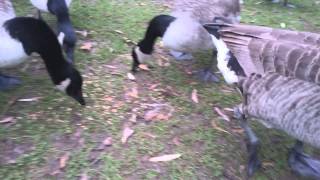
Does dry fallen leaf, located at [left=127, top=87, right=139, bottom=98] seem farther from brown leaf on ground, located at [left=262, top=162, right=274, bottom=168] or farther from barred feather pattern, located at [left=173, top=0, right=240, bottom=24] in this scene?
brown leaf on ground, located at [left=262, top=162, right=274, bottom=168]

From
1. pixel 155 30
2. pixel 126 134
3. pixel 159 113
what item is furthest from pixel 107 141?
pixel 155 30

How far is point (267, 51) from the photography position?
2.97 meters

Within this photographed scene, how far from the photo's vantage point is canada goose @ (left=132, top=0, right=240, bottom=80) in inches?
153

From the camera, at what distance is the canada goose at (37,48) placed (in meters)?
3.36

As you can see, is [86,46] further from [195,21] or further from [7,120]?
[7,120]

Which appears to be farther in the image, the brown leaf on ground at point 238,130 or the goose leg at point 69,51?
the goose leg at point 69,51

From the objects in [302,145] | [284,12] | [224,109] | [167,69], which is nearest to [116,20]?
[167,69]

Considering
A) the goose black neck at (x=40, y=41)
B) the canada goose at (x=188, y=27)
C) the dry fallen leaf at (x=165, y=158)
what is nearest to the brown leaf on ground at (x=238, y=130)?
the dry fallen leaf at (x=165, y=158)

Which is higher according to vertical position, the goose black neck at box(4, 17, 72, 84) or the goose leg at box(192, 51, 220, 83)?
the goose black neck at box(4, 17, 72, 84)

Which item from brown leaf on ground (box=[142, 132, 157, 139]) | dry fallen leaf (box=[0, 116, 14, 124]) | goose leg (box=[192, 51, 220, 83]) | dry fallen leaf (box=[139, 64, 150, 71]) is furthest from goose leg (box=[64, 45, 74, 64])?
goose leg (box=[192, 51, 220, 83])

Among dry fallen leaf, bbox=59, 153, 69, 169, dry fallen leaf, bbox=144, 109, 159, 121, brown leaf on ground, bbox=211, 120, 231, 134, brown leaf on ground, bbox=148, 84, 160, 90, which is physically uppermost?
brown leaf on ground, bbox=148, 84, 160, 90

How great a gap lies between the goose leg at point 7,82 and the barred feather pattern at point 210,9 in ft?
5.03

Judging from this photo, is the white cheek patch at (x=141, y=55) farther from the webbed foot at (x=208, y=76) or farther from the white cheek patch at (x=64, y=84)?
the white cheek patch at (x=64, y=84)

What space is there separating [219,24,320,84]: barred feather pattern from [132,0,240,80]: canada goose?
2.03 feet
